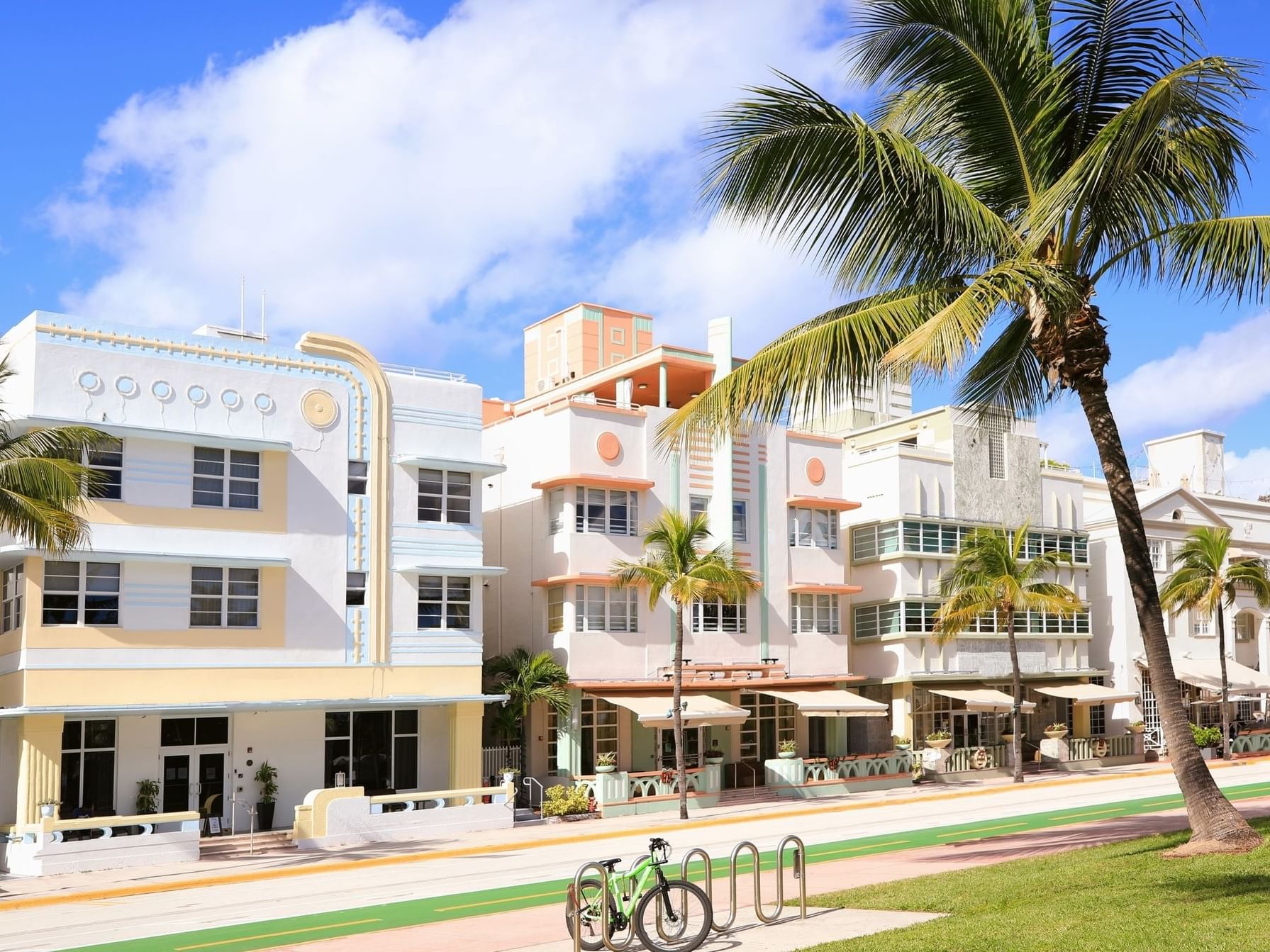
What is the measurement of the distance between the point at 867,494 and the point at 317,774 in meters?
23.1

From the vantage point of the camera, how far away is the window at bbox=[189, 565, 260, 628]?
32.3 metres

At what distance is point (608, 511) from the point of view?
1592 inches

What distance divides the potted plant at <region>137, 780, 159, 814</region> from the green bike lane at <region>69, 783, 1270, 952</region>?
12748 millimetres

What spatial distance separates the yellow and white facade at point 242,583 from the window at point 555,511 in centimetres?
371

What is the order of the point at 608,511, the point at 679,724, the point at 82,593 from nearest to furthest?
the point at 82,593, the point at 679,724, the point at 608,511

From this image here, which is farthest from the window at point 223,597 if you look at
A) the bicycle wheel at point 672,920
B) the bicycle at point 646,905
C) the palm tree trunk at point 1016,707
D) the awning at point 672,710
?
the palm tree trunk at point 1016,707

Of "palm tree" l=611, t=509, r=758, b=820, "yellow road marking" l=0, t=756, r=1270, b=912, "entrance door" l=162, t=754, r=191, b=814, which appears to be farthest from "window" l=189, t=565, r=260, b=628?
"palm tree" l=611, t=509, r=758, b=820

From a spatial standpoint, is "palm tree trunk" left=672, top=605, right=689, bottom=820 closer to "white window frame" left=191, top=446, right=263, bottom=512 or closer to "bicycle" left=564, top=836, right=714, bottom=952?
"white window frame" left=191, top=446, right=263, bottom=512

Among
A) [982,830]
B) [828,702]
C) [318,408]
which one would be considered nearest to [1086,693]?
[828,702]

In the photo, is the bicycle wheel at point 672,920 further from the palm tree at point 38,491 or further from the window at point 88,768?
the window at point 88,768

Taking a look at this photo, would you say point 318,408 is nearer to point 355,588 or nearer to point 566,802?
point 355,588

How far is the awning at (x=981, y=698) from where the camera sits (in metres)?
47.4

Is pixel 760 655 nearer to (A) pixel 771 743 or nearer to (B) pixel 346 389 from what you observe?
(A) pixel 771 743

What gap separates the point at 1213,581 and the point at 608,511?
24406 mm
